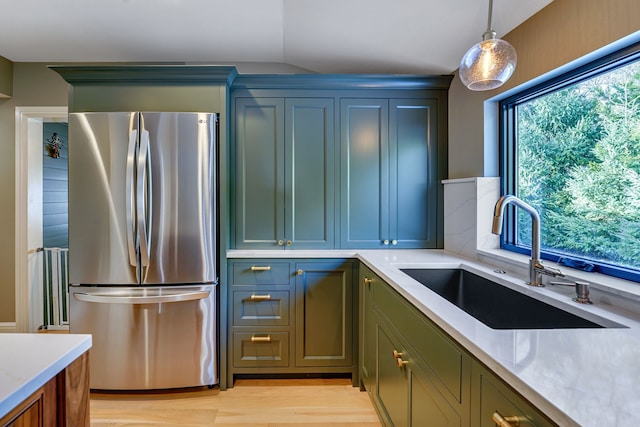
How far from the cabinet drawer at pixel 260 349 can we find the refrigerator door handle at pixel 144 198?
2.75 ft

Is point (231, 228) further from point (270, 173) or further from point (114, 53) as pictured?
point (114, 53)

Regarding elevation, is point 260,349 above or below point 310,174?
below

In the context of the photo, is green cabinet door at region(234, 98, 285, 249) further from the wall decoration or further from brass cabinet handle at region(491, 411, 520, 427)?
the wall decoration

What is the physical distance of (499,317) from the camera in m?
1.60

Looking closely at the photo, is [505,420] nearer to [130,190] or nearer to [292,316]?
[292,316]

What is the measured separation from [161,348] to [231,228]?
91 cm

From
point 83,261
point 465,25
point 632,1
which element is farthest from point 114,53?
point 632,1

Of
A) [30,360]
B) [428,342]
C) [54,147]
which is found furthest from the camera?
[54,147]

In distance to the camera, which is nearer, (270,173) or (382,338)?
(382,338)

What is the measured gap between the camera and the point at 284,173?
2.56 meters

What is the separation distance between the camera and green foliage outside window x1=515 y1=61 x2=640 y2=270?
141cm

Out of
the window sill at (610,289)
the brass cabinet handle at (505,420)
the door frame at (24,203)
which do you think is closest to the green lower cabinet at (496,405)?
the brass cabinet handle at (505,420)

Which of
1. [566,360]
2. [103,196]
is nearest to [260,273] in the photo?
[103,196]

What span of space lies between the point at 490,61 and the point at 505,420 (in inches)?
46.7
